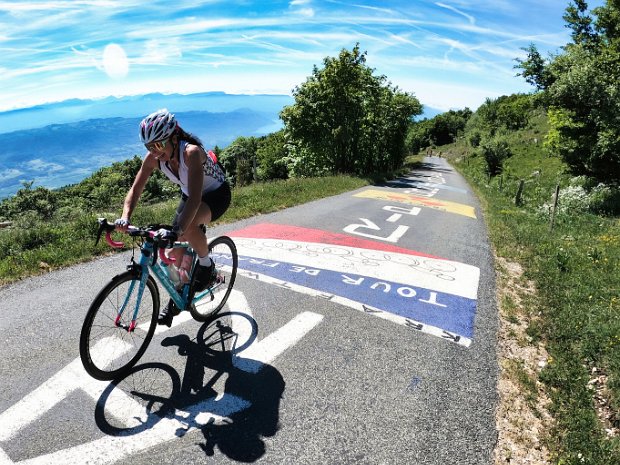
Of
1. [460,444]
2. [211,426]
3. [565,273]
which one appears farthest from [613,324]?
[211,426]

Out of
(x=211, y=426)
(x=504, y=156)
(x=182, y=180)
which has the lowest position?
(x=211, y=426)

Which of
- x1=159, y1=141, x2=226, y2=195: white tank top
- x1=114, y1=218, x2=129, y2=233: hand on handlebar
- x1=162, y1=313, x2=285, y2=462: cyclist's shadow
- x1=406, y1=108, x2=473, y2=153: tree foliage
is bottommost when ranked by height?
x1=162, y1=313, x2=285, y2=462: cyclist's shadow

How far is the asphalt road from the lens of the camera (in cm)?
282

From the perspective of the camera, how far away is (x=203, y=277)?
4.26 meters

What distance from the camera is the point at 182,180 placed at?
3.80m

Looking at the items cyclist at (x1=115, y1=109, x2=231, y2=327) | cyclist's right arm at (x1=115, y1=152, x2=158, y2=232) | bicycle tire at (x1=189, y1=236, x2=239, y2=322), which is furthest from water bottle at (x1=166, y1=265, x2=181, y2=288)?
cyclist's right arm at (x1=115, y1=152, x2=158, y2=232)

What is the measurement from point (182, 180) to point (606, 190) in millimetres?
21487

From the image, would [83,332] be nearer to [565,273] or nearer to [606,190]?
[565,273]

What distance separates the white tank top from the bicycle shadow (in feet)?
5.86

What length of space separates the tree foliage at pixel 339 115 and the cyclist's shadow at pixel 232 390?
26.5 metres

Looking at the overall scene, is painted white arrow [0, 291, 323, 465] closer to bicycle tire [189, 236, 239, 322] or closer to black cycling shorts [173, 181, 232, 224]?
bicycle tire [189, 236, 239, 322]

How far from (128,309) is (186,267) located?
30.9 inches

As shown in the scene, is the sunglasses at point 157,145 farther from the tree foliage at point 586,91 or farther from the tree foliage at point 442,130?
the tree foliage at point 442,130

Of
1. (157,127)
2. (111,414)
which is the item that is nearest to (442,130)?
(157,127)
